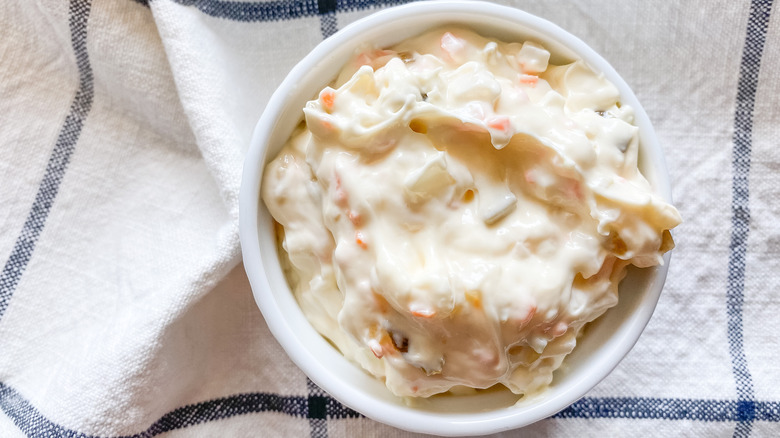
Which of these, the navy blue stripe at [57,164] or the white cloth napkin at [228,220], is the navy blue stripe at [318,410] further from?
the navy blue stripe at [57,164]

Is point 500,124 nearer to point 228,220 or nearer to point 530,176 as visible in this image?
point 530,176

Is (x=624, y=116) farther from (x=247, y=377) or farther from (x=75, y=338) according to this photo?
(x=75, y=338)

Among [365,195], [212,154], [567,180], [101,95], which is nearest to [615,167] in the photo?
[567,180]

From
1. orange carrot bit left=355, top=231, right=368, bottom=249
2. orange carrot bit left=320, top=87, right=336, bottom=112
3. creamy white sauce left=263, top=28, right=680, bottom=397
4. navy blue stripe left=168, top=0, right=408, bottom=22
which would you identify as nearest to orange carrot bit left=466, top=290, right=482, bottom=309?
creamy white sauce left=263, top=28, right=680, bottom=397

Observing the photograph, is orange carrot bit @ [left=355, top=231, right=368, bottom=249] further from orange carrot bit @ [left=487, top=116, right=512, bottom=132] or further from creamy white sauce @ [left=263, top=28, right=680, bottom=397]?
orange carrot bit @ [left=487, top=116, right=512, bottom=132]

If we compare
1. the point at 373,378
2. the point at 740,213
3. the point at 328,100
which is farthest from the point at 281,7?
the point at 740,213
